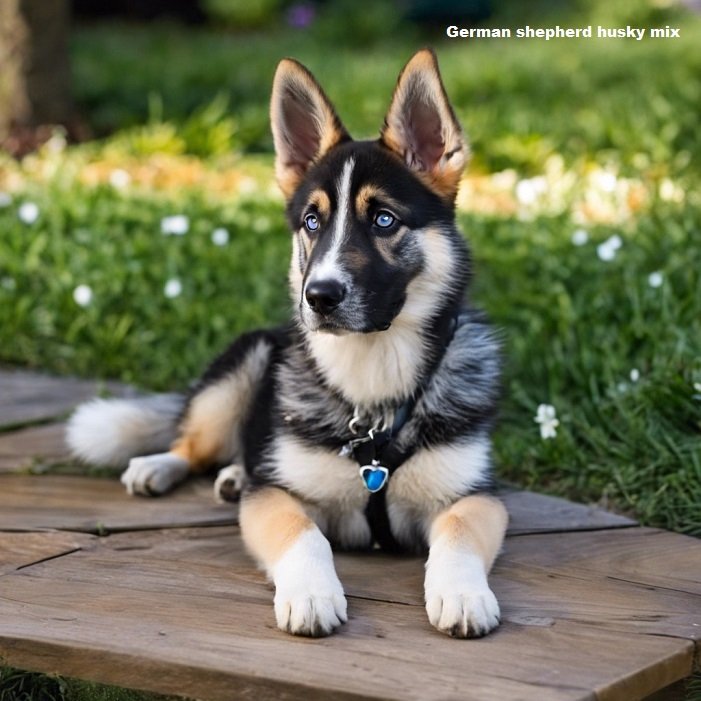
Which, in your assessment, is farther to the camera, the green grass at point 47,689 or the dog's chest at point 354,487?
the dog's chest at point 354,487

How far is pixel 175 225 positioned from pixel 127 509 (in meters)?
2.88

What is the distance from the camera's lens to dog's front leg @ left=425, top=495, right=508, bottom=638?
122 inches

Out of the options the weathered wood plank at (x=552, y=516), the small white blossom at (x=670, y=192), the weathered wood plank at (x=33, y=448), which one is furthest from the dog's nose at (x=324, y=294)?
the small white blossom at (x=670, y=192)

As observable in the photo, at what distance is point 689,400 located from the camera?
4.60m

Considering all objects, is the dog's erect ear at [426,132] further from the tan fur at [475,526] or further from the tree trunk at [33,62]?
the tree trunk at [33,62]

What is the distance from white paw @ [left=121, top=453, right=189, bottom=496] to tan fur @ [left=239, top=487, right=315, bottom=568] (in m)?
0.74

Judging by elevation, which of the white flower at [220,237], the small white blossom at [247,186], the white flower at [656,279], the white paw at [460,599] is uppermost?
the small white blossom at [247,186]

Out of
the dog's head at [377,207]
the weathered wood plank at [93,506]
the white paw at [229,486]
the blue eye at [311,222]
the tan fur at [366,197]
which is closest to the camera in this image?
the dog's head at [377,207]

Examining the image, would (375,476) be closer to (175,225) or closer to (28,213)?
(175,225)

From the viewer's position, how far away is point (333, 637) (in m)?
3.09

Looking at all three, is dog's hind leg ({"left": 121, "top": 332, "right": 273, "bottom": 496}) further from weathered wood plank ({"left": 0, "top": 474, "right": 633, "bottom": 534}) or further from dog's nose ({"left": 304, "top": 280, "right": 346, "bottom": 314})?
dog's nose ({"left": 304, "top": 280, "right": 346, "bottom": 314})

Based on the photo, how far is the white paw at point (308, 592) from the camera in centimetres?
308

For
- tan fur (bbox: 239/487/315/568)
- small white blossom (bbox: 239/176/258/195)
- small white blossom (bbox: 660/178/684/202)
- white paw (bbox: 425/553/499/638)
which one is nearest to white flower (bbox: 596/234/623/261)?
small white blossom (bbox: 660/178/684/202)

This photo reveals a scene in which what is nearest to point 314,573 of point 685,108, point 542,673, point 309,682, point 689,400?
point 309,682
